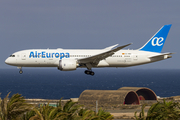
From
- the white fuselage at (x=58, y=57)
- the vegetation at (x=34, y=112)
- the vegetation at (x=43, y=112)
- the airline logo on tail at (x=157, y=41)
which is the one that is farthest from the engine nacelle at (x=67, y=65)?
the vegetation at (x=34, y=112)

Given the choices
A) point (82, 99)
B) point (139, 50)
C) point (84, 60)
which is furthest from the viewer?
point (82, 99)

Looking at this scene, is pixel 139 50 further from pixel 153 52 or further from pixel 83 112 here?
pixel 83 112

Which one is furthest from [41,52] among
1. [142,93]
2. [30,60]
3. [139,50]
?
[142,93]

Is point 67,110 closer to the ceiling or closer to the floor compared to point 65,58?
closer to the floor

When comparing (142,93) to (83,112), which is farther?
(142,93)

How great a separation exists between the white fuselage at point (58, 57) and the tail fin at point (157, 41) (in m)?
4.67

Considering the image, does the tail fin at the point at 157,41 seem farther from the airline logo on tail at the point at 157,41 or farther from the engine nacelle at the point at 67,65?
the engine nacelle at the point at 67,65

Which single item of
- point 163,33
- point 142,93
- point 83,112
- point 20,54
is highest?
point 163,33

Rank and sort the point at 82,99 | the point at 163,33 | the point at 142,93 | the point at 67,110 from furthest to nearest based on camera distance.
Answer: the point at 142,93 < the point at 82,99 < the point at 163,33 < the point at 67,110

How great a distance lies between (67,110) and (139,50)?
3610 cm

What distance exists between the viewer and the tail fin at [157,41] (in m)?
64.9

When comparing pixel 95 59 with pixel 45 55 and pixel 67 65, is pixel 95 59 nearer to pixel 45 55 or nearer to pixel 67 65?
pixel 67 65

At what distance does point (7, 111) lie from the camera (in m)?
29.5

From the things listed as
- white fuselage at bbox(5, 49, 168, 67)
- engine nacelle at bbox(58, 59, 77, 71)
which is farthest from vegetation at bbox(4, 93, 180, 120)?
white fuselage at bbox(5, 49, 168, 67)
